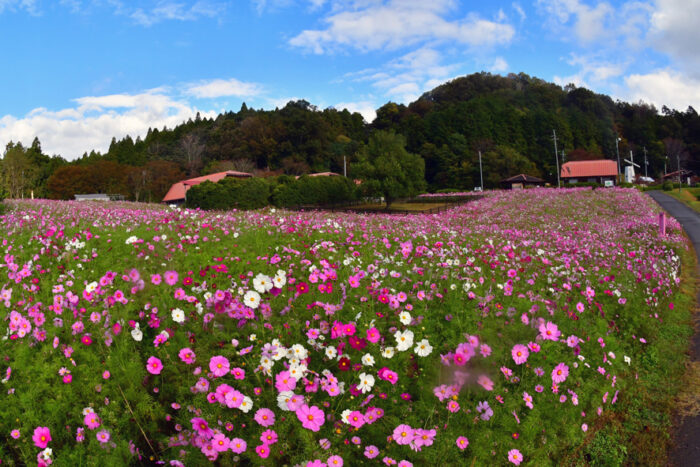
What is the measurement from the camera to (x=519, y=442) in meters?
3.24

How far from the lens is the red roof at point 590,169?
6862 centimetres

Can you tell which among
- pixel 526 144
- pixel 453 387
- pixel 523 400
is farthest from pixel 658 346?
pixel 526 144

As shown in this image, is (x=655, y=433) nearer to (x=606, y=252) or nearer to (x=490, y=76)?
(x=606, y=252)

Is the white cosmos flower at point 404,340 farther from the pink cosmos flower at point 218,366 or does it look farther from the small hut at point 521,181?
the small hut at point 521,181

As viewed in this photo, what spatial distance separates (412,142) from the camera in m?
87.6

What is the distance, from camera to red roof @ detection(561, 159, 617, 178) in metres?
68.6

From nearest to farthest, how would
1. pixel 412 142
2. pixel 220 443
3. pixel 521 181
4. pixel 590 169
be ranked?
1. pixel 220 443
2. pixel 521 181
3. pixel 590 169
4. pixel 412 142

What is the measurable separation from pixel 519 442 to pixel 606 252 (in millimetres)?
7859

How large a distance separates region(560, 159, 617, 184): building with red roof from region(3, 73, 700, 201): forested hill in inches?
100.0

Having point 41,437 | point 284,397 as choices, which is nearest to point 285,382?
point 284,397

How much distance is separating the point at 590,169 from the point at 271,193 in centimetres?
5685

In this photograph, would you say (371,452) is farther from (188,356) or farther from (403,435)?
(188,356)

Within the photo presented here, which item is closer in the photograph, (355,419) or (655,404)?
(355,419)

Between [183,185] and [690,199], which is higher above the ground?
[183,185]
